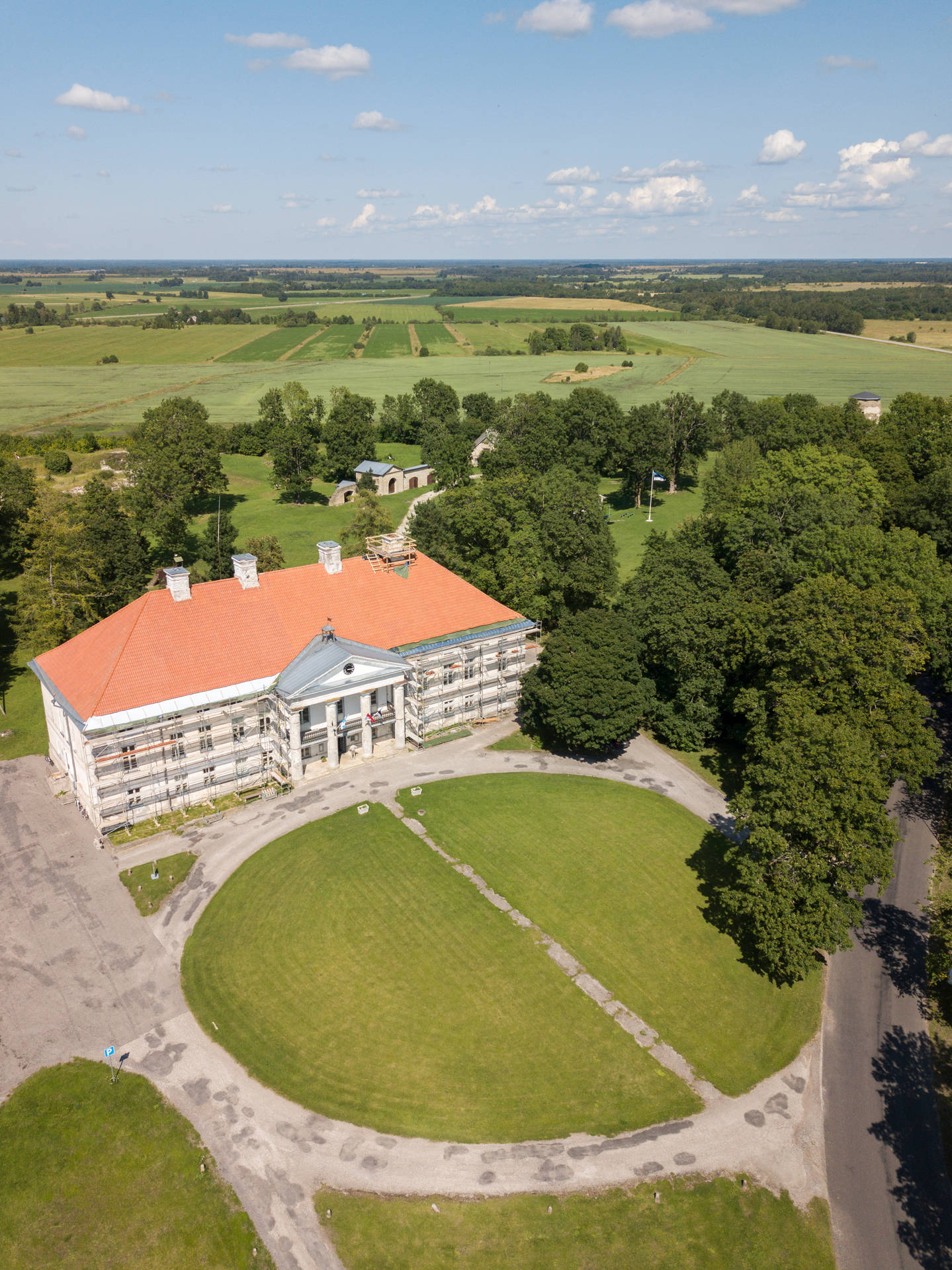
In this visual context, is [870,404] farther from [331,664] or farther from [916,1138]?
[916,1138]

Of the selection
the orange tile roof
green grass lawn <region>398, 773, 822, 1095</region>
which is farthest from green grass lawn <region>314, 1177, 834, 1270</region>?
the orange tile roof

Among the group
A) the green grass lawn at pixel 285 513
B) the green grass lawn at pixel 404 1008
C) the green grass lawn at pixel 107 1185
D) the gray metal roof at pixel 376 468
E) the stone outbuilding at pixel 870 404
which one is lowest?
the green grass lawn at pixel 107 1185


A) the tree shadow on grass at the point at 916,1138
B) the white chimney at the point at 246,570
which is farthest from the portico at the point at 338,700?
the tree shadow on grass at the point at 916,1138

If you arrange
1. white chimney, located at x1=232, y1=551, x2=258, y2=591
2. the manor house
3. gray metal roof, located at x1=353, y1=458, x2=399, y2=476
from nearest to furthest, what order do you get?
the manor house
white chimney, located at x1=232, y1=551, x2=258, y2=591
gray metal roof, located at x1=353, y1=458, x2=399, y2=476

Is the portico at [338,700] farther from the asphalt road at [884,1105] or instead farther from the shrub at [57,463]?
the shrub at [57,463]

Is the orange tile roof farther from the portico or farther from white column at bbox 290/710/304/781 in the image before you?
white column at bbox 290/710/304/781

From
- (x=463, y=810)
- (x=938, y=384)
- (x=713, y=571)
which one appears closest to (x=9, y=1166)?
(x=463, y=810)

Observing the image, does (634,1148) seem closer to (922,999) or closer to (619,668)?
(922,999)
